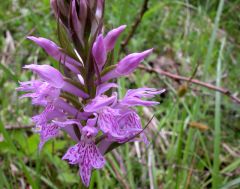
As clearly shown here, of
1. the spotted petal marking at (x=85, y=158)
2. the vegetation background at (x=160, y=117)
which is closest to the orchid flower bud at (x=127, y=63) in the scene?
the spotted petal marking at (x=85, y=158)

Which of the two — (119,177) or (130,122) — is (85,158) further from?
(119,177)

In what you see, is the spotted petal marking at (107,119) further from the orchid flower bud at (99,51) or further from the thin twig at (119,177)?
the thin twig at (119,177)

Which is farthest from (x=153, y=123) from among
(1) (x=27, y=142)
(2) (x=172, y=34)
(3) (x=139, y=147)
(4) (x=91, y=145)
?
(2) (x=172, y=34)

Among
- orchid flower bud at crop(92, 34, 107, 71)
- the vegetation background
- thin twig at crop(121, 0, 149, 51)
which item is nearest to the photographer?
orchid flower bud at crop(92, 34, 107, 71)

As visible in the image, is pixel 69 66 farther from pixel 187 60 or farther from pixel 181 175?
pixel 187 60

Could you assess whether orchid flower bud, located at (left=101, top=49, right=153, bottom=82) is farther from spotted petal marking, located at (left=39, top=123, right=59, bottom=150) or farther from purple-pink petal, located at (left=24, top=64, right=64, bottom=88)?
spotted petal marking, located at (left=39, top=123, right=59, bottom=150)

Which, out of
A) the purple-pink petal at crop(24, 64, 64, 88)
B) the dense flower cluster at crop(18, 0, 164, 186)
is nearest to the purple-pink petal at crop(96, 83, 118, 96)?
the dense flower cluster at crop(18, 0, 164, 186)
